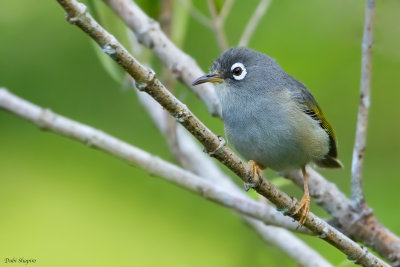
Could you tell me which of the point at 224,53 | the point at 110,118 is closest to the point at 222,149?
the point at 224,53

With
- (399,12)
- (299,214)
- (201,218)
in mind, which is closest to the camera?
(299,214)

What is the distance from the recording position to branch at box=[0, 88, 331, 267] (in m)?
4.59

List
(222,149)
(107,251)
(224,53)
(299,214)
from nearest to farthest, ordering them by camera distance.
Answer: (222,149), (299,214), (224,53), (107,251)

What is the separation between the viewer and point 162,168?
4758 mm

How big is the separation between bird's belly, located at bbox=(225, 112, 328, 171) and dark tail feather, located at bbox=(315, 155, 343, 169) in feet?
2.03

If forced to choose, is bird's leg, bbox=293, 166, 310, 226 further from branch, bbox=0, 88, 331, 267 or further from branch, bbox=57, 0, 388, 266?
branch, bbox=0, 88, 331, 267

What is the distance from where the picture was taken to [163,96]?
10.3 feet

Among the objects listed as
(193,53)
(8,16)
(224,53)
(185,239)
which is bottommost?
(185,239)

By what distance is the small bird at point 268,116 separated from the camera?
4.96m

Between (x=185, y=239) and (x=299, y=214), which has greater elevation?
(x=185, y=239)

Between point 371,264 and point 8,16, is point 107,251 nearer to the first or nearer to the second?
point 8,16

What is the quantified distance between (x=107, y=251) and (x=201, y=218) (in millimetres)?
1213
